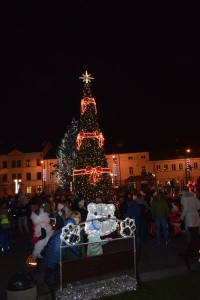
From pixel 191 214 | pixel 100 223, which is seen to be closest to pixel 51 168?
pixel 191 214

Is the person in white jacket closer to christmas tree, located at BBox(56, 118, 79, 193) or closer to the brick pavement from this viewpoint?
the brick pavement

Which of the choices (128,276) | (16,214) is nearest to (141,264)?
(128,276)

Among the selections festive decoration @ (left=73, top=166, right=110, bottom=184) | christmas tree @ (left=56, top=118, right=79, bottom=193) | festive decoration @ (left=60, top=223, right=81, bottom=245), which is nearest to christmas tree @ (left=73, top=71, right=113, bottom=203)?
festive decoration @ (left=73, top=166, right=110, bottom=184)

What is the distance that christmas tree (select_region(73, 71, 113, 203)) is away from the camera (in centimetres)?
3038

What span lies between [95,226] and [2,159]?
71.4 meters

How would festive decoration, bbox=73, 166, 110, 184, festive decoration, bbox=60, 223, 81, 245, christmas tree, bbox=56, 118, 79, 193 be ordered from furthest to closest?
1. christmas tree, bbox=56, 118, 79, 193
2. festive decoration, bbox=73, 166, 110, 184
3. festive decoration, bbox=60, 223, 81, 245

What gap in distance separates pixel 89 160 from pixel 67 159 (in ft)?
86.2

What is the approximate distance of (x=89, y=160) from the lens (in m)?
31.0

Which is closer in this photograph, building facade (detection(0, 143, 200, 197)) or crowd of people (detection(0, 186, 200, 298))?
crowd of people (detection(0, 186, 200, 298))

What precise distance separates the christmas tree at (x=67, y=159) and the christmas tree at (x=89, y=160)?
23.0 metres

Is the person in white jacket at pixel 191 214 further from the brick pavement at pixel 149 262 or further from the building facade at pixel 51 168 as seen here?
the building facade at pixel 51 168

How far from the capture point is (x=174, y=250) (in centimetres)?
1305

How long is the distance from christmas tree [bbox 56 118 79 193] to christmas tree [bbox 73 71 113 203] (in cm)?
2302

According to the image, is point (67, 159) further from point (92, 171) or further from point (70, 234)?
point (70, 234)
